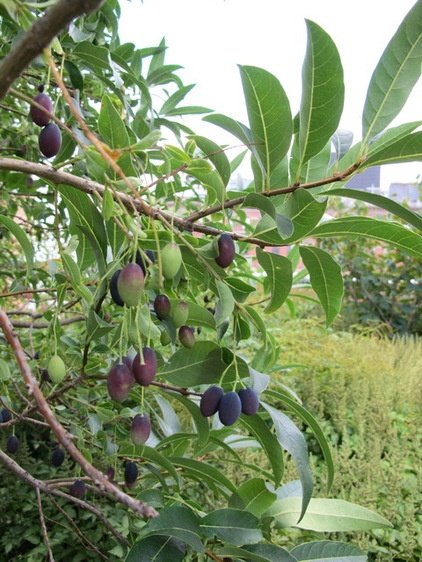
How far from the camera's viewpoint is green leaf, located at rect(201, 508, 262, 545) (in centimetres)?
93

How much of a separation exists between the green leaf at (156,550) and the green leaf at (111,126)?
58cm

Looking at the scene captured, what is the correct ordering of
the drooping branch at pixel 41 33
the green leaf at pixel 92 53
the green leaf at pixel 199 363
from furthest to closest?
the green leaf at pixel 92 53, the green leaf at pixel 199 363, the drooping branch at pixel 41 33

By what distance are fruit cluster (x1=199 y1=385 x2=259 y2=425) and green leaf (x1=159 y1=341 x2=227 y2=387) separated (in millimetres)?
92

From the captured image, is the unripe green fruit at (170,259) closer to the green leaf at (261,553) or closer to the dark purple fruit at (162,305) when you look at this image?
the dark purple fruit at (162,305)

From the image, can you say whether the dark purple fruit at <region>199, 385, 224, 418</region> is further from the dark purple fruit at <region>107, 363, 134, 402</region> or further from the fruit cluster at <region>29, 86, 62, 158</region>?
the fruit cluster at <region>29, 86, 62, 158</region>

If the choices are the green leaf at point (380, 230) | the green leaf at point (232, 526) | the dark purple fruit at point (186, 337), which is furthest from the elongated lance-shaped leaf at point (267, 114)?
the green leaf at point (232, 526)

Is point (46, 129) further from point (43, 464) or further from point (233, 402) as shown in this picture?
point (43, 464)

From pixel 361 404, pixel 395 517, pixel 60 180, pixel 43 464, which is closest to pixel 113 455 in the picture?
pixel 60 180

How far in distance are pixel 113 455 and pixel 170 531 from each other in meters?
0.19

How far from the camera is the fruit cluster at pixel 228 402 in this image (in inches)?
29.3

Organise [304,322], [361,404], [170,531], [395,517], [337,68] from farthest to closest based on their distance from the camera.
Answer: [304,322], [361,404], [395,517], [170,531], [337,68]

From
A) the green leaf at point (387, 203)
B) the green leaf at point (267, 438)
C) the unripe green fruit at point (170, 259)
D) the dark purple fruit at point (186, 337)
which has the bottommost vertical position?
the green leaf at point (267, 438)

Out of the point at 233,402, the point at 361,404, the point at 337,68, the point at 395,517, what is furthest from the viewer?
the point at 361,404

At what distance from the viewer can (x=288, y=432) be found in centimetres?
83
